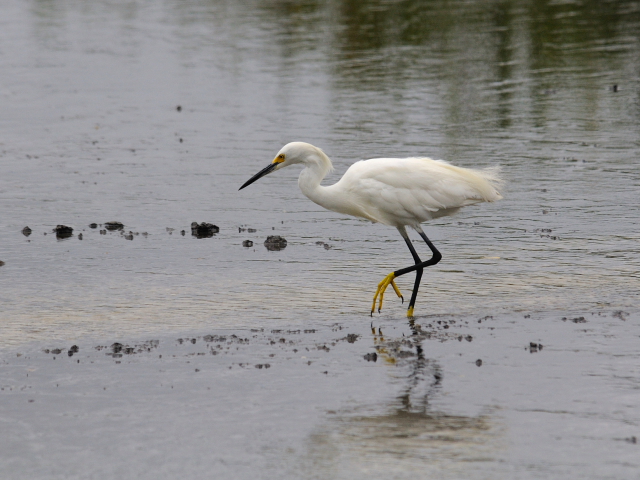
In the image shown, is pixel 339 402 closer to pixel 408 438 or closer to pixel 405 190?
pixel 408 438

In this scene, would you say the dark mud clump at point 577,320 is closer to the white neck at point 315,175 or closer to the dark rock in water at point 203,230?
the white neck at point 315,175

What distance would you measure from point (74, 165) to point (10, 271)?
4765 millimetres

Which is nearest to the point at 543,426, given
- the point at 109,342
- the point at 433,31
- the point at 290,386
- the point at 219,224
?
the point at 290,386

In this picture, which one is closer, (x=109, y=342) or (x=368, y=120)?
(x=109, y=342)

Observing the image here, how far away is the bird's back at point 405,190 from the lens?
816 centimetres

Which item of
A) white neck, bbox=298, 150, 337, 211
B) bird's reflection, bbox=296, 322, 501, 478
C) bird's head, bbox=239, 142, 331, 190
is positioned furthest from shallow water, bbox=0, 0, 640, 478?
bird's head, bbox=239, 142, 331, 190

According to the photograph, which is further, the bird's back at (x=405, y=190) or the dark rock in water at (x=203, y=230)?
the dark rock in water at (x=203, y=230)

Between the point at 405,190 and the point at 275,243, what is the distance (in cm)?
202

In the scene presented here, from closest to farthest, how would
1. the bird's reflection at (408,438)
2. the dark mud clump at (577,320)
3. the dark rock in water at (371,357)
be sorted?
the bird's reflection at (408,438)
the dark rock in water at (371,357)
the dark mud clump at (577,320)

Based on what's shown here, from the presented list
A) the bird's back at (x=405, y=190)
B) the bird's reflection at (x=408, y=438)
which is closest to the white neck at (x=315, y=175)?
the bird's back at (x=405, y=190)

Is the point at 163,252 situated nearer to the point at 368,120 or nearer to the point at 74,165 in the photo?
the point at 74,165

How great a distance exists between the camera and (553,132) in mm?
14383

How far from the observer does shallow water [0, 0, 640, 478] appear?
7.98 m

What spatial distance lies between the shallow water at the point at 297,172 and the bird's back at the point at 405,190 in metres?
0.65
